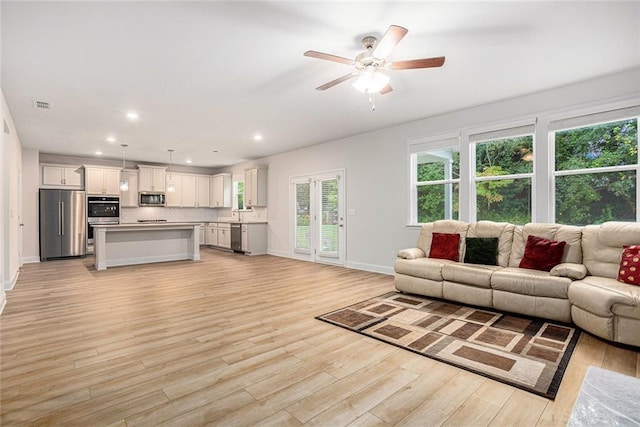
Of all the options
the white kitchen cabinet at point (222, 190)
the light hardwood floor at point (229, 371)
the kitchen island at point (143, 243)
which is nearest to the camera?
the light hardwood floor at point (229, 371)

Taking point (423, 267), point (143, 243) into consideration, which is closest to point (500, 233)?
point (423, 267)

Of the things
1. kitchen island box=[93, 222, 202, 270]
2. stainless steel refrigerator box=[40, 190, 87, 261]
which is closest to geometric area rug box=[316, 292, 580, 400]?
kitchen island box=[93, 222, 202, 270]

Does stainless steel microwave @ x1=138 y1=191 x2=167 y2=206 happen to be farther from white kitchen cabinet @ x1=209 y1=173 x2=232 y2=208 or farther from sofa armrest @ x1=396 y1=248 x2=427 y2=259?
sofa armrest @ x1=396 y1=248 x2=427 y2=259

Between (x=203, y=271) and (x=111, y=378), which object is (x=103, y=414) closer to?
(x=111, y=378)

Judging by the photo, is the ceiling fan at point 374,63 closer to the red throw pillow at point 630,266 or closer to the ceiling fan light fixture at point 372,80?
the ceiling fan light fixture at point 372,80

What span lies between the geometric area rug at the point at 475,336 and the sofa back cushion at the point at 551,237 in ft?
2.68

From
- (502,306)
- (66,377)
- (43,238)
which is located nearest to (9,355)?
(66,377)

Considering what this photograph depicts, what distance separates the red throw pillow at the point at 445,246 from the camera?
14.8 feet

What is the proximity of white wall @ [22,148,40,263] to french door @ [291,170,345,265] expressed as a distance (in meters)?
6.08

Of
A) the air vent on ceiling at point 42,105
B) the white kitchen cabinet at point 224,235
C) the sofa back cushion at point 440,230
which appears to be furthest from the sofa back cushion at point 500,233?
the white kitchen cabinet at point 224,235

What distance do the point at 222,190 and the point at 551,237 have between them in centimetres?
898

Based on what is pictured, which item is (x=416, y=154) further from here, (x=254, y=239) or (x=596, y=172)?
(x=254, y=239)

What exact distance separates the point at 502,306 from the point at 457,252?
3.37 feet

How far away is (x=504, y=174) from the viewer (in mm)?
4707
